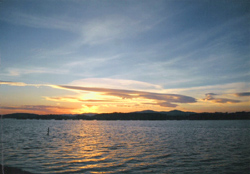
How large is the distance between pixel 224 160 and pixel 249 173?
674 centimetres

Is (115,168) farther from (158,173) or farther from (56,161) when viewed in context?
(56,161)

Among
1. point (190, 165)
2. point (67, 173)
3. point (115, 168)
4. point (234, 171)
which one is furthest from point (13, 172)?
point (234, 171)

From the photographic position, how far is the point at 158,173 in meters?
23.1

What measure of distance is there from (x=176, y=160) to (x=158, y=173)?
8.13 m

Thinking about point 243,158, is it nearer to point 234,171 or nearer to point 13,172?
point 234,171

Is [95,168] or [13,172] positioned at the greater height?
[13,172]

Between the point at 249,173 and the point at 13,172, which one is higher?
the point at 13,172

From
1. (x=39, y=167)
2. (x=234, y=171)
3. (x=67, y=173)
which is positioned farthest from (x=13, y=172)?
(x=234, y=171)

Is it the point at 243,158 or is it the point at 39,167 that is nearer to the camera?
the point at 39,167

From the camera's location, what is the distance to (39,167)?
24.8 meters

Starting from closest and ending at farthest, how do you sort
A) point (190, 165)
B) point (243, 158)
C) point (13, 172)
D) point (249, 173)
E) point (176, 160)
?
point (13, 172)
point (249, 173)
point (190, 165)
point (176, 160)
point (243, 158)

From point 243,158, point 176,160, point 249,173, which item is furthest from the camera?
point 243,158

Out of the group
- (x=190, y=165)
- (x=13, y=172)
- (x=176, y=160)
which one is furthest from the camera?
(x=176, y=160)

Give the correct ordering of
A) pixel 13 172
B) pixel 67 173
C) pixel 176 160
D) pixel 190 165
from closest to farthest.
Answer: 1. pixel 13 172
2. pixel 67 173
3. pixel 190 165
4. pixel 176 160
